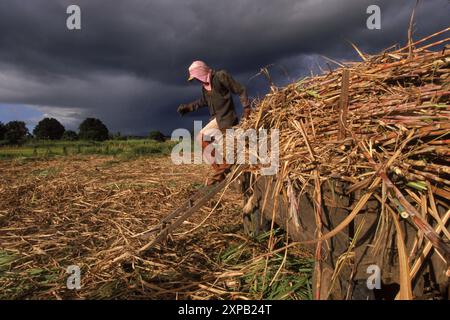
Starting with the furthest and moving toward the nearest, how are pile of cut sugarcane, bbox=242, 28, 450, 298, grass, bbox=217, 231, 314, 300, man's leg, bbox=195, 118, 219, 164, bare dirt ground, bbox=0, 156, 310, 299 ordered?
man's leg, bbox=195, 118, 219, 164 < bare dirt ground, bbox=0, 156, 310, 299 < grass, bbox=217, 231, 314, 300 < pile of cut sugarcane, bbox=242, 28, 450, 298

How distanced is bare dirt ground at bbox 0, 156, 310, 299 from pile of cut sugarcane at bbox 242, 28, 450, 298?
83 cm

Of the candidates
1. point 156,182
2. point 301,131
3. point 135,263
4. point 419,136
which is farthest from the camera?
point 156,182

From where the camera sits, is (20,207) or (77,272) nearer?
(77,272)

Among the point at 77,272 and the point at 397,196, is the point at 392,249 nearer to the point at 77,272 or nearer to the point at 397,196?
the point at 397,196

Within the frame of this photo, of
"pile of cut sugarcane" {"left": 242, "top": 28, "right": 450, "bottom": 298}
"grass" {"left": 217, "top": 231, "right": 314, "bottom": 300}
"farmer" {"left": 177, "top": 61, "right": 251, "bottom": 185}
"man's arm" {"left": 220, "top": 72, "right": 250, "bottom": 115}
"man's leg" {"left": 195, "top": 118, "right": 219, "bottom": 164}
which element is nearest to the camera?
"pile of cut sugarcane" {"left": 242, "top": 28, "right": 450, "bottom": 298}

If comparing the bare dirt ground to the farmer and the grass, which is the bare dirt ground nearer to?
the grass

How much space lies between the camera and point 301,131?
6.83ft

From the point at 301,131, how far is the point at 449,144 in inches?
31.1

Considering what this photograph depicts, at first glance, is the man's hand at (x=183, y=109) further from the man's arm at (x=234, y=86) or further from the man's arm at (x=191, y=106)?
the man's arm at (x=234, y=86)

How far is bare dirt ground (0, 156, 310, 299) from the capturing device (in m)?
2.54

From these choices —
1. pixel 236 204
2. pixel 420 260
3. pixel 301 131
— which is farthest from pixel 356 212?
pixel 236 204

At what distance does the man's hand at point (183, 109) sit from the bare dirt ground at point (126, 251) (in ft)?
4.38

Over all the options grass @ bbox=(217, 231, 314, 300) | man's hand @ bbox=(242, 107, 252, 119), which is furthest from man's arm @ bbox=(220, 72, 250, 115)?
grass @ bbox=(217, 231, 314, 300)

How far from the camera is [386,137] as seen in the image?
67.2 inches
